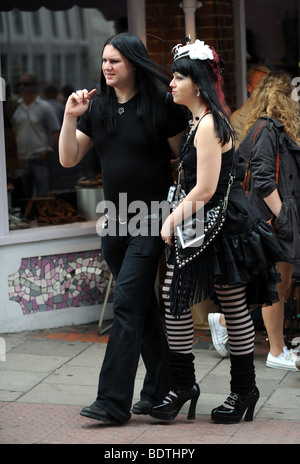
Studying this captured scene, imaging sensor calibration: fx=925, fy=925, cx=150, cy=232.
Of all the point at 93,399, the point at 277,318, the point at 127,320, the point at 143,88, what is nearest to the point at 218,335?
the point at 277,318

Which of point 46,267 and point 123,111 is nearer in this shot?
point 123,111

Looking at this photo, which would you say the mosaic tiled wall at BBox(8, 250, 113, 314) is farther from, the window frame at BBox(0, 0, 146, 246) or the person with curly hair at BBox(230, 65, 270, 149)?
the person with curly hair at BBox(230, 65, 270, 149)

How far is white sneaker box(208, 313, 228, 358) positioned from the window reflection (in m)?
1.63

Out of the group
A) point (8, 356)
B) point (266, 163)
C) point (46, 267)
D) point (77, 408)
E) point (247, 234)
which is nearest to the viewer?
point (247, 234)

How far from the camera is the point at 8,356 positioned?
20.7ft

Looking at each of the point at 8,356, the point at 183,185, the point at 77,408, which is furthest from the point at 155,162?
the point at 8,356

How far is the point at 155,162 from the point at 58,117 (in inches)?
113

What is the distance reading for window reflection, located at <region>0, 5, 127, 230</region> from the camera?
7.22 m

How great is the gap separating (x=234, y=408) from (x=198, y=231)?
0.97m

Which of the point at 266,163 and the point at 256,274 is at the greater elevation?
the point at 266,163

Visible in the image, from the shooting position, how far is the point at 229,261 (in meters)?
4.62

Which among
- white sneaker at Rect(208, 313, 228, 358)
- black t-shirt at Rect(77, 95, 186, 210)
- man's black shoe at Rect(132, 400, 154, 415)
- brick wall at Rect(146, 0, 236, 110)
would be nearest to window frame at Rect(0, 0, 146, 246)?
brick wall at Rect(146, 0, 236, 110)

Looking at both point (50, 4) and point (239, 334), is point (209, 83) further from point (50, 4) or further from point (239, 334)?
point (50, 4)

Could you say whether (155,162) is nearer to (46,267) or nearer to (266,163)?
(266,163)
